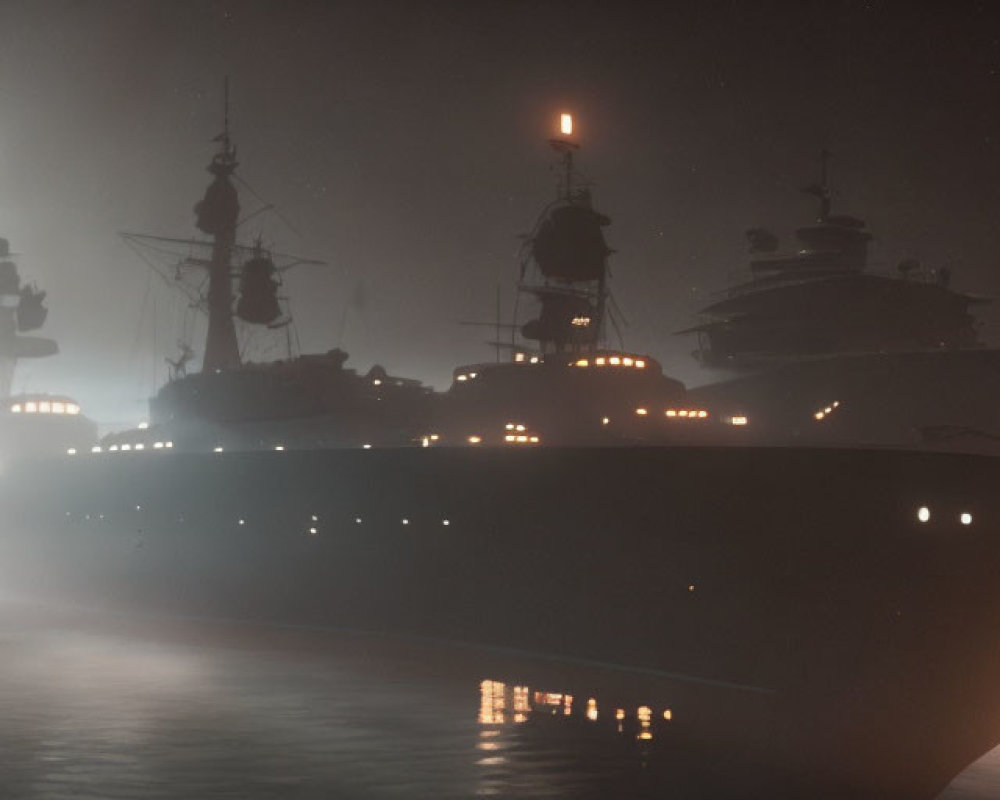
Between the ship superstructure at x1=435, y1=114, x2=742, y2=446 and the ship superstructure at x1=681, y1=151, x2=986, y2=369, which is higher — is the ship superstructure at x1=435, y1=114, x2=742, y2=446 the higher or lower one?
the lower one

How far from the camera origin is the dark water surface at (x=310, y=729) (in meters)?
22.7

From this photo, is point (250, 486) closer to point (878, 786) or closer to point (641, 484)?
point (641, 484)

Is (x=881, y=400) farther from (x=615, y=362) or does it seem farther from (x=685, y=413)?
(x=615, y=362)

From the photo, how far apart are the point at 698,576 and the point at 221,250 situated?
182 ft

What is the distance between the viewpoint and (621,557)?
33625 mm

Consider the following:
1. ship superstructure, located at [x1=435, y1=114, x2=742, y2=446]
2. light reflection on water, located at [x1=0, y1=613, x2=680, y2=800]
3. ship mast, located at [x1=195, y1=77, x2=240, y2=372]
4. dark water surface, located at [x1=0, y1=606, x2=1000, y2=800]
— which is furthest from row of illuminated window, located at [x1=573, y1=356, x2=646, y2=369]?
ship mast, located at [x1=195, y1=77, x2=240, y2=372]

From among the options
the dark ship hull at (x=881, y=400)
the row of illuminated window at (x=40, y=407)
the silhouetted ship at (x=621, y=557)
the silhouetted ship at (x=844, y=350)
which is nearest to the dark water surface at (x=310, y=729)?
the silhouetted ship at (x=621, y=557)

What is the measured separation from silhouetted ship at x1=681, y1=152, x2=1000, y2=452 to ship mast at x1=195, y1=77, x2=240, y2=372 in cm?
2586

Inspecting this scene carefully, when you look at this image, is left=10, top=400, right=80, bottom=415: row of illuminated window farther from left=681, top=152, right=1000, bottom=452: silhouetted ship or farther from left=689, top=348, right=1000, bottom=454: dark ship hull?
left=689, top=348, right=1000, bottom=454: dark ship hull

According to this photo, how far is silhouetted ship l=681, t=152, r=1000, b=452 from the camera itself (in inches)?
1909

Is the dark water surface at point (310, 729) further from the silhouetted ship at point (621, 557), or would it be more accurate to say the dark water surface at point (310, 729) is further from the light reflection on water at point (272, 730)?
the silhouetted ship at point (621, 557)

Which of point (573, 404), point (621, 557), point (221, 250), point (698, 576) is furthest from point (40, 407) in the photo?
point (698, 576)

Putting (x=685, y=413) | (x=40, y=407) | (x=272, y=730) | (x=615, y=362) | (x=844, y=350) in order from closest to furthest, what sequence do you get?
(x=272, y=730)
(x=685, y=413)
(x=615, y=362)
(x=844, y=350)
(x=40, y=407)

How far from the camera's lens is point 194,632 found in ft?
150
